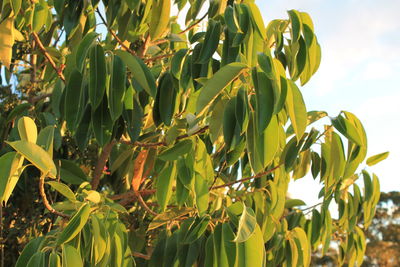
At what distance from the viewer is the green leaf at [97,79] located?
1346mm

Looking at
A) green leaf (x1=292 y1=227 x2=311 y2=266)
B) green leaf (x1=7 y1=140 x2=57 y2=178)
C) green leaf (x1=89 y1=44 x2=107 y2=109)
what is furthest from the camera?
green leaf (x1=292 y1=227 x2=311 y2=266)

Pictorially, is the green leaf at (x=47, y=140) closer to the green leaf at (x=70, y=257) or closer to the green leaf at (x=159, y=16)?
the green leaf at (x=70, y=257)

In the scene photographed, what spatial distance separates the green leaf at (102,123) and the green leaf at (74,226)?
0.96 feet

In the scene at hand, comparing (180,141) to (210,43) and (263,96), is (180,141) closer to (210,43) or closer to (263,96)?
(210,43)

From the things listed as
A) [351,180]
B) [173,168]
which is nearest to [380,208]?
[351,180]

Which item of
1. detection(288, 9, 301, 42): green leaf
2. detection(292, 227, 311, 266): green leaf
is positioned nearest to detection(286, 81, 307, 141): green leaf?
detection(288, 9, 301, 42): green leaf

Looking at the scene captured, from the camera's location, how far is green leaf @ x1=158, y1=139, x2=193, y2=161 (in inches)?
57.4

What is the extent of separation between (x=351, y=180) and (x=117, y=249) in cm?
98

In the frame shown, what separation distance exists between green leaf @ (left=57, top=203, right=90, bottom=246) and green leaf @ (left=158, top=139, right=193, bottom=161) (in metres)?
0.32

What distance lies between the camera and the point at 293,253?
6.24ft

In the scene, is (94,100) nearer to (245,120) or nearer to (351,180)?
(245,120)

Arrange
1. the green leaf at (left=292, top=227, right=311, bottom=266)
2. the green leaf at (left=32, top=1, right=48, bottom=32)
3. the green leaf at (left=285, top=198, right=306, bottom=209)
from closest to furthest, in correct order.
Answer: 1. the green leaf at (left=32, top=1, right=48, bottom=32)
2. the green leaf at (left=292, top=227, right=311, bottom=266)
3. the green leaf at (left=285, top=198, right=306, bottom=209)

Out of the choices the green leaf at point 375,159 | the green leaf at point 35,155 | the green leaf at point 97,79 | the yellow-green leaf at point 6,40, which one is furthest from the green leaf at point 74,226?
the green leaf at point 375,159

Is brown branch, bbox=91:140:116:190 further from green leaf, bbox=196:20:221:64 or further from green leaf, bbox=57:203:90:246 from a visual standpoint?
green leaf, bbox=57:203:90:246
